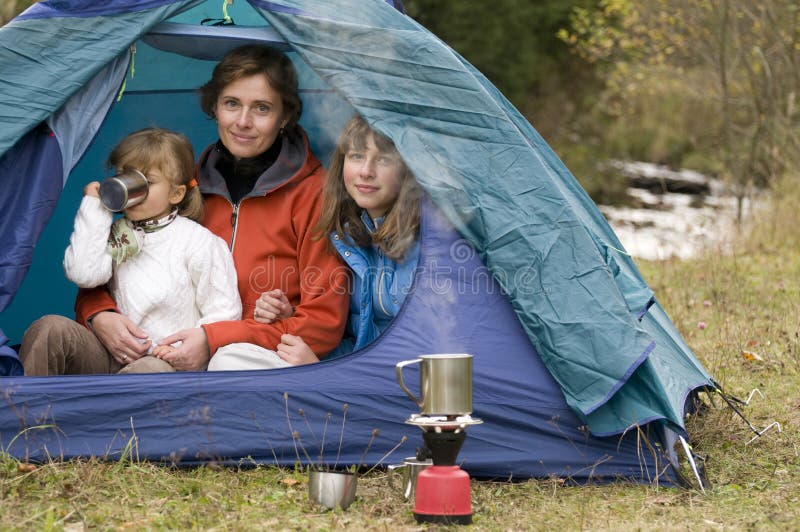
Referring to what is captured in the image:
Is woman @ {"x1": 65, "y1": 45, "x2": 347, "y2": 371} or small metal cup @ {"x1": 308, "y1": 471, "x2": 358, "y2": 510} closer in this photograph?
small metal cup @ {"x1": 308, "y1": 471, "x2": 358, "y2": 510}

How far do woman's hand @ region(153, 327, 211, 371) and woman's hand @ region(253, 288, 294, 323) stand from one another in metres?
0.20

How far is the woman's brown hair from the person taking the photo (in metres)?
3.55

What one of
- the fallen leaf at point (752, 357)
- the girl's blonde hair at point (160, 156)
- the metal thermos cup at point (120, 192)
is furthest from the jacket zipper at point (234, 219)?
the fallen leaf at point (752, 357)

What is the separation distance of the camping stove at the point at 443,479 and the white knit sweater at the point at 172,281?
1001 millimetres

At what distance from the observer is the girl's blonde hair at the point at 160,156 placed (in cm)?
344

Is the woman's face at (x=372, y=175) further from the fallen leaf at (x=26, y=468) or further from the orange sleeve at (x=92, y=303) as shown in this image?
the fallen leaf at (x=26, y=468)

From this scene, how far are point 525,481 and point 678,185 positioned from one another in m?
11.1

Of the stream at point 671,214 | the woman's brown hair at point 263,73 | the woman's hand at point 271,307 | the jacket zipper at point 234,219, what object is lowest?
the stream at point 671,214

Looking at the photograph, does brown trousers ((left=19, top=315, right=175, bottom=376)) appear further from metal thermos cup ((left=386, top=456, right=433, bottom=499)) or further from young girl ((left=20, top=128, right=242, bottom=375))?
metal thermos cup ((left=386, top=456, right=433, bottom=499))

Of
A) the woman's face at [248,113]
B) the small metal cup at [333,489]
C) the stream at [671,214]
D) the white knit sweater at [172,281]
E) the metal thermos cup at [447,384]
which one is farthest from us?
the stream at [671,214]

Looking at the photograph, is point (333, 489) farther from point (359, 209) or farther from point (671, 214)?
point (671, 214)

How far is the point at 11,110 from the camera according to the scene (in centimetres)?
306

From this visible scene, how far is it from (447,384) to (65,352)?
1266 millimetres

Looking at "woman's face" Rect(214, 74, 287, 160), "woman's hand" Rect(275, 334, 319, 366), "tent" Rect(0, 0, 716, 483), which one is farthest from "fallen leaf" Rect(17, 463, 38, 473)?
"woman's face" Rect(214, 74, 287, 160)
